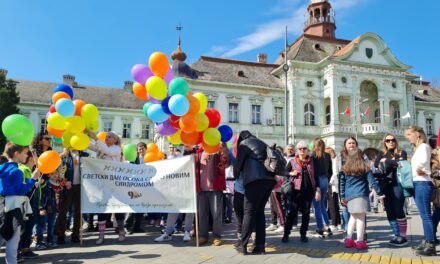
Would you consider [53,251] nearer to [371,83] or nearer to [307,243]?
[307,243]

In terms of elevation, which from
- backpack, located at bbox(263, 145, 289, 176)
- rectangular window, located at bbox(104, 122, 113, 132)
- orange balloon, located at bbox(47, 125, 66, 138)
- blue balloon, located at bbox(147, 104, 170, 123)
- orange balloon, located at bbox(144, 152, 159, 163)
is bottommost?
backpack, located at bbox(263, 145, 289, 176)

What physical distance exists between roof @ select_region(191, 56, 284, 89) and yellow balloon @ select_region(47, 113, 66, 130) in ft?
82.2

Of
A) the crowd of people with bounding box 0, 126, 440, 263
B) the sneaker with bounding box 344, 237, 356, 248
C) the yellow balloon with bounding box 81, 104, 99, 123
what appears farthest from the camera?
the yellow balloon with bounding box 81, 104, 99, 123

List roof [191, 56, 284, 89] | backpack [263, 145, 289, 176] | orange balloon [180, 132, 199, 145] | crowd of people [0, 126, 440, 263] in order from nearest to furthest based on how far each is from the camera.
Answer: crowd of people [0, 126, 440, 263] → backpack [263, 145, 289, 176] → orange balloon [180, 132, 199, 145] → roof [191, 56, 284, 89]

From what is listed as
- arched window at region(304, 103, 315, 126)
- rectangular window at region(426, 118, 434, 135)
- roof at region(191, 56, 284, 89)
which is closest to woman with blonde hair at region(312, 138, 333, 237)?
roof at region(191, 56, 284, 89)

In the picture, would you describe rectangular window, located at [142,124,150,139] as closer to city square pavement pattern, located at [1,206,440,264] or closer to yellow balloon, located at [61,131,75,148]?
city square pavement pattern, located at [1,206,440,264]

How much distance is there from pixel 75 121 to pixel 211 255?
3316 mm

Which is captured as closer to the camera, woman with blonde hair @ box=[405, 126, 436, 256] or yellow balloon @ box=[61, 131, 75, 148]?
woman with blonde hair @ box=[405, 126, 436, 256]

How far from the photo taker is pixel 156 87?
5906 mm

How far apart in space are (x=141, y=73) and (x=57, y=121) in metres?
1.65

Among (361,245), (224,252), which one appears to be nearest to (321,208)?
(361,245)

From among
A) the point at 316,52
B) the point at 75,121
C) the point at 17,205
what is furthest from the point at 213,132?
the point at 316,52

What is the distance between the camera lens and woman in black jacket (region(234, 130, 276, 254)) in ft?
17.6

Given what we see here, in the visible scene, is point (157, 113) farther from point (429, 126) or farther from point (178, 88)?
point (429, 126)
